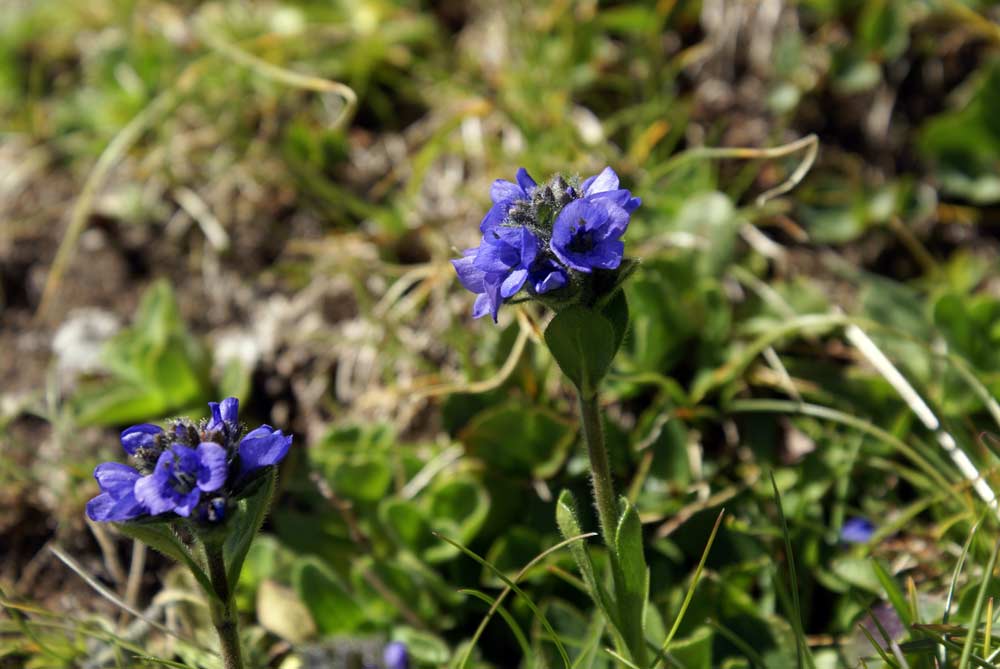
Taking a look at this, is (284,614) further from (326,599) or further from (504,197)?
(504,197)

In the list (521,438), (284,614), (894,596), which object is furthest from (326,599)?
(894,596)

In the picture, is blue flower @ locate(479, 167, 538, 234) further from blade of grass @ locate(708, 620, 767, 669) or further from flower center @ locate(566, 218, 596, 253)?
blade of grass @ locate(708, 620, 767, 669)

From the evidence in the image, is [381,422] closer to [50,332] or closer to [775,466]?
[775,466]

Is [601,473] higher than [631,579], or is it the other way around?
[601,473]

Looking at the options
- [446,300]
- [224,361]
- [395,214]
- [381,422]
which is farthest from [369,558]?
[395,214]

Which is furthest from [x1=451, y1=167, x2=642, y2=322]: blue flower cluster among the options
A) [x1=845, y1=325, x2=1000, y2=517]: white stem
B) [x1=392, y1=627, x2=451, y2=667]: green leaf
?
[x1=845, y1=325, x2=1000, y2=517]: white stem

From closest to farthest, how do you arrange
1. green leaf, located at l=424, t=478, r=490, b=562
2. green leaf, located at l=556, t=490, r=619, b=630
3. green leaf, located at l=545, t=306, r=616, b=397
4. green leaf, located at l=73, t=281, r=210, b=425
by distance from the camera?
green leaf, located at l=545, t=306, r=616, b=397 < green leaf, located at l=556, t=490, r=619, b=630 < green leaf, located at l=424, t=478, r=490, b=562 < green leaf, located at l=73, t=281, r=210, b=425
